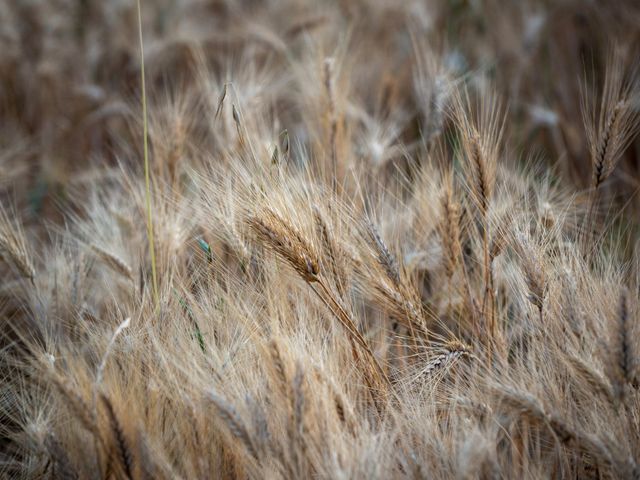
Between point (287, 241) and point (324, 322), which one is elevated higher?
point (287, 241)

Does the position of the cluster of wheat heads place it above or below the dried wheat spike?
below

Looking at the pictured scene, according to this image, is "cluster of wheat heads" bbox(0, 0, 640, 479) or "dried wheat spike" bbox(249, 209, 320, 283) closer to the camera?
"cluster of wheat heads" bbox(0, 0, 640, 479)

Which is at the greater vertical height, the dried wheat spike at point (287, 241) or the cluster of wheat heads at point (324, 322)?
the dried wheat spike at point (287, 241)

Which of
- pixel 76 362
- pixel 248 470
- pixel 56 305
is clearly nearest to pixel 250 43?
pixel 56 305

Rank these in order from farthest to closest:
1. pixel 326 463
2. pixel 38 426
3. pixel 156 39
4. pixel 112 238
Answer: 1. pixel 156 39
2. pixel 112 238
3. pixel 38 426
4. pixel 326 463

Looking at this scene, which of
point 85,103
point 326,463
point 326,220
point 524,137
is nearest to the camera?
point 326,463

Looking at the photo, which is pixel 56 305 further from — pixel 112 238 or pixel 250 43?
pixel 250 43

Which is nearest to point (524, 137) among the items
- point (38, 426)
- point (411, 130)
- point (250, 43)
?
point (411, 130)

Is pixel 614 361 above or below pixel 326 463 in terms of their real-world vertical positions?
above

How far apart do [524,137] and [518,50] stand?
658 millimetres

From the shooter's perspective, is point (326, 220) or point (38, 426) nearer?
point (38, 426)

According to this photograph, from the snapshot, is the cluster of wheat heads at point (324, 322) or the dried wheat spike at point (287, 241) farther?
the dried wheat spike at point (287, 241)

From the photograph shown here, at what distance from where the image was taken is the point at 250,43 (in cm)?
311

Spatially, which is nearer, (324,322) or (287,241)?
(287,241)
